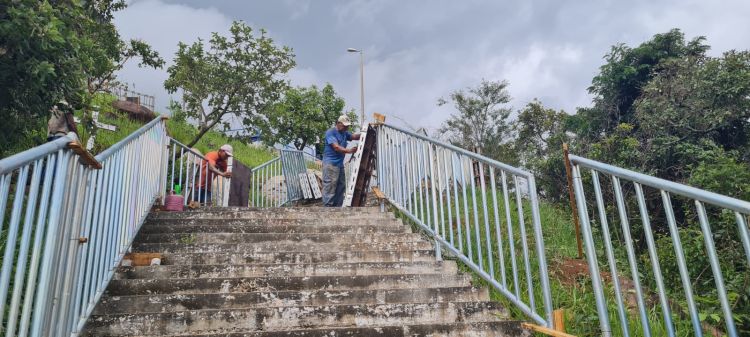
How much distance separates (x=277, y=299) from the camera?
119 inches

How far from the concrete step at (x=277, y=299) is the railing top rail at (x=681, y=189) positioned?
4.45ft

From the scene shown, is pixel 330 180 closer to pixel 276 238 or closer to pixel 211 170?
pixel 211 170

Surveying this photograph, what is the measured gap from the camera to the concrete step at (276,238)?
3.95 metres

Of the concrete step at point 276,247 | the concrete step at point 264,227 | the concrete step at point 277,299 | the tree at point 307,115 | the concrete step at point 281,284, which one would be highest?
the tree at point 307,115

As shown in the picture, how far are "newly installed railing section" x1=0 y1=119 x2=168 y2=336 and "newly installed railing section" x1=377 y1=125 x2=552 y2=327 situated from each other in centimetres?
215

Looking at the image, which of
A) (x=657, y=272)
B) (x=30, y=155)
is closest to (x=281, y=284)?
(x=30, y=155)

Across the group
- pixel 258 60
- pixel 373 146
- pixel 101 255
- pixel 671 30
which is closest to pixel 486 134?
pixel 671 30

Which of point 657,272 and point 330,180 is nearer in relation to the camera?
point 657,272

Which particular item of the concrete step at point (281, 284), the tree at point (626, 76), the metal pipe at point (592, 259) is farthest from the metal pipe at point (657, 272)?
the tree at point (626, 76)

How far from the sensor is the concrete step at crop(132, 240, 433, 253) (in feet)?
12.4

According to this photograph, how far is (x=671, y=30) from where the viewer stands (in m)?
14.1

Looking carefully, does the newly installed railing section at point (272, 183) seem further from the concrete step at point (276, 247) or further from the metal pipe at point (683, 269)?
the metal pipe at point (683, 269)

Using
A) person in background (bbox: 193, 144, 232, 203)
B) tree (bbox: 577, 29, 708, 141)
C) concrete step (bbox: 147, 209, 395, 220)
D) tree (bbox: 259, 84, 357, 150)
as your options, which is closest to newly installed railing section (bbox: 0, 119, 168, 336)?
concrete step (bbox: 147, 209, 395, 220)

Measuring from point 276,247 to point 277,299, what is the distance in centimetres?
92
